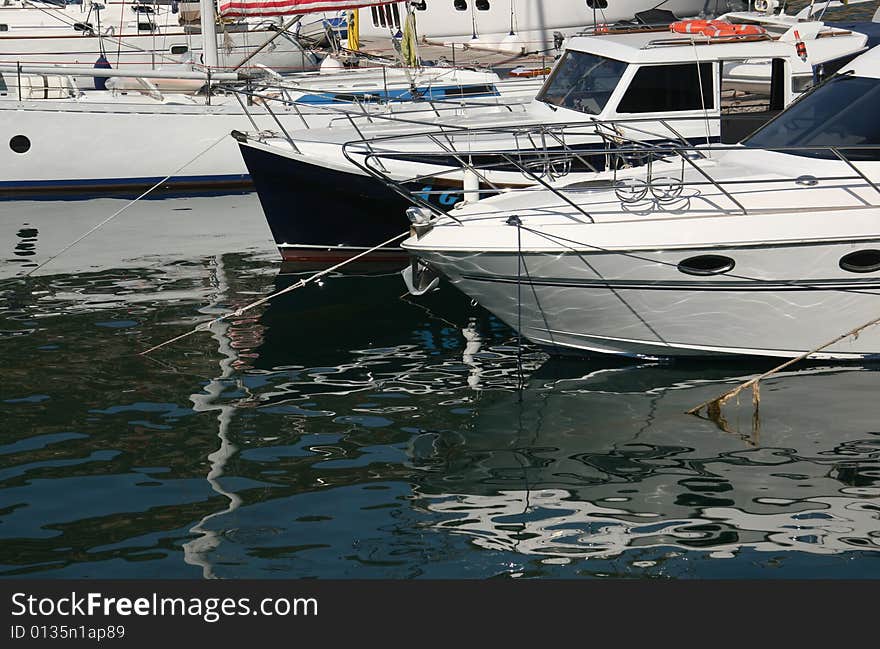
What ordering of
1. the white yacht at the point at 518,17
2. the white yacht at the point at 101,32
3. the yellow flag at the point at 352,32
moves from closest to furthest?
the yellow flag at the point at 352,32, the white yacht at the point at 101,32, the white yacht at the point at 518,17

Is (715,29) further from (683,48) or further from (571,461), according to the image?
(571,461)

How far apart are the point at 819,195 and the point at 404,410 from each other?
3.67 m

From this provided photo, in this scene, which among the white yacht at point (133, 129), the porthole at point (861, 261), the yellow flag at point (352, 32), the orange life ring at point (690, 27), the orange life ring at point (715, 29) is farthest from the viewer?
the yellow flag at point (352, 32)

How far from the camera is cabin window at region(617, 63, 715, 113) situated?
43.8 feet

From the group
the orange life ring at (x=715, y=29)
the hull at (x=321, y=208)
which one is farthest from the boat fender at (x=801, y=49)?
the hull at (x=321, y=208)

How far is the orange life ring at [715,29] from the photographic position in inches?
548

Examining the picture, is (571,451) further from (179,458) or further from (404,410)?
(179,458)

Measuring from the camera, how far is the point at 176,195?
19938mm

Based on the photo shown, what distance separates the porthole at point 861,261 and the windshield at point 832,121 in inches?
40.0

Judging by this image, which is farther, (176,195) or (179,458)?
(176,195)

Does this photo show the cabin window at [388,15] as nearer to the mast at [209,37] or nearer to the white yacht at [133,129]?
the white yacht at [133,129]

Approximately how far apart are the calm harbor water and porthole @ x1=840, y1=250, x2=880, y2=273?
37.8 inches

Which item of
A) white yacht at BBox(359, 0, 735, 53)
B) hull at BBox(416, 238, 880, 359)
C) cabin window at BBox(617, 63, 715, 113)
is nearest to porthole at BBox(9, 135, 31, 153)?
cabin window at BBox(617, 63, 715, 113)

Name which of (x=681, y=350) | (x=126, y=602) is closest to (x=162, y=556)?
(x=126, y=602)
